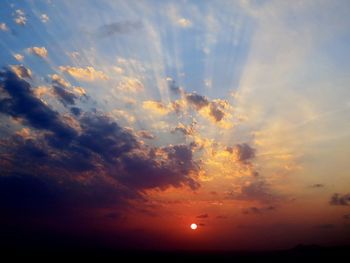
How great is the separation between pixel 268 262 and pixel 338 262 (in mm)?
35972

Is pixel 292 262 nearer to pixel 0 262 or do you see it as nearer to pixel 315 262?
pixel 315 262

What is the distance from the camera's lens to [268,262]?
427 ft

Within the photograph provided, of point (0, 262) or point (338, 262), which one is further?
point (0, 262)

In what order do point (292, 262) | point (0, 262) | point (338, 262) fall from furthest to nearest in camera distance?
point (292, 262) → point (0, 262) → point (338, 262)

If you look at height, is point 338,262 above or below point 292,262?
below

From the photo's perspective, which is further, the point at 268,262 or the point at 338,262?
the point at 268,262

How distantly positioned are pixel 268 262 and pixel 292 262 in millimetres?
9938

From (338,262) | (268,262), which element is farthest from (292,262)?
(338,262)

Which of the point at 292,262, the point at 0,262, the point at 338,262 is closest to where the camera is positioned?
the point at 338,262

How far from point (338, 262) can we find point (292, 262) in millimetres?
28165

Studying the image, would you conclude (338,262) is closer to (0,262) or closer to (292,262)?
(292,262)

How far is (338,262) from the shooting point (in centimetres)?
9919

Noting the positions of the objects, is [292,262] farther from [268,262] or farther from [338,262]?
[338,262]

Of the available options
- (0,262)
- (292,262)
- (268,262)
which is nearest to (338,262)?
(292,262)
